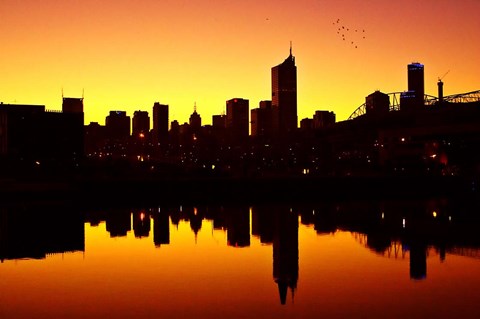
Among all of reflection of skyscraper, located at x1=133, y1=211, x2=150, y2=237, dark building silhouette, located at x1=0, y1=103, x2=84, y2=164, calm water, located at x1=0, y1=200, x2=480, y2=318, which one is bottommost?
calm water, located at x1=0, y1=200, x2=480, y2=318

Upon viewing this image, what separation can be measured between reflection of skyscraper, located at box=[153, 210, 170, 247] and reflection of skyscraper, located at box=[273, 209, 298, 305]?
512cm

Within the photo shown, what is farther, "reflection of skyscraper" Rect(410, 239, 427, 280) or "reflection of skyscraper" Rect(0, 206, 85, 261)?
"reflection of skyscraper" Rect(0, 206, 85, 261)

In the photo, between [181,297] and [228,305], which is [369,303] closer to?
[228,305]

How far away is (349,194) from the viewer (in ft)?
178

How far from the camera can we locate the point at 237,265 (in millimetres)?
22344

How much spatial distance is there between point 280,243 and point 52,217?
14.8m

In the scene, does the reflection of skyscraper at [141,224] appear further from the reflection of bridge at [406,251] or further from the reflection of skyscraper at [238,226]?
the reflection of bridge at [406,251]

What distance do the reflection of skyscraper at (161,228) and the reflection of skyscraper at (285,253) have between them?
16.8ft

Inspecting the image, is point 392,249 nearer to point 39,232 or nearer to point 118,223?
point 118,223

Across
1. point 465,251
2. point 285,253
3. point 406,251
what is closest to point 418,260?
point 406,251

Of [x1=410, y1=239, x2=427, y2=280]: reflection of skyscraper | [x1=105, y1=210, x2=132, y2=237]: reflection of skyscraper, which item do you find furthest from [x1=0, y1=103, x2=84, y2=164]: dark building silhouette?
[x1=410, y1=239, x2=427, y2=280]: reflection of skyscraper

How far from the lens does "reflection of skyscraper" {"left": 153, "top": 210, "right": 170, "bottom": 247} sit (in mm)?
28562

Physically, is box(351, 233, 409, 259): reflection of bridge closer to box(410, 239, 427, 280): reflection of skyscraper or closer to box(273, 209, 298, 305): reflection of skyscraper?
box(410, 239, 427, 280): reflection of skyscraper

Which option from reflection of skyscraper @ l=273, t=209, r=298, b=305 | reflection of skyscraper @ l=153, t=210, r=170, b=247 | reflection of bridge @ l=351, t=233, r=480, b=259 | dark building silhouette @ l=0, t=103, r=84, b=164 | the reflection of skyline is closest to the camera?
reflection of skyscraper @ l=273, t=209, r=298, b=305
